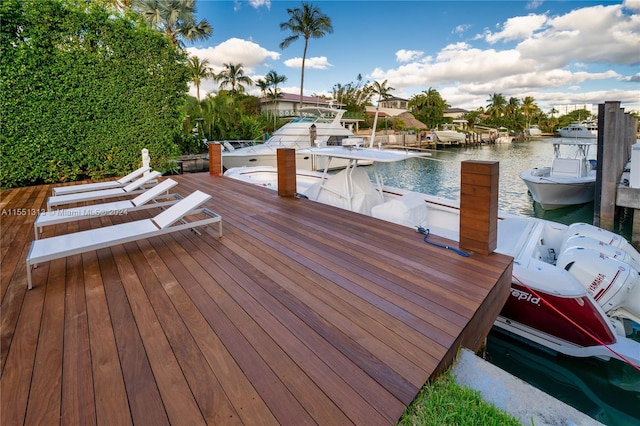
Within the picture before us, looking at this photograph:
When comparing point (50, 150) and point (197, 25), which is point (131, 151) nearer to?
point (50, 150)

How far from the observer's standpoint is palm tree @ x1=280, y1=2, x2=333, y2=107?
2719 cm

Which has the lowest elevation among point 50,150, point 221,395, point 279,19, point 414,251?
point 221,395

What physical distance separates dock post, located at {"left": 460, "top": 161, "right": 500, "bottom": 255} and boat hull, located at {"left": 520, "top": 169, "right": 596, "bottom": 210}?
339 inches

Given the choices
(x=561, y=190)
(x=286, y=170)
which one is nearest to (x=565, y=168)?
(x=561, y=190)

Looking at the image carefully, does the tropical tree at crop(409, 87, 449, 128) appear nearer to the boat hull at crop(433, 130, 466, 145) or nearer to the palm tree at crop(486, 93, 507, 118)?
the boat hull at crop(433, 130, 466, 145)

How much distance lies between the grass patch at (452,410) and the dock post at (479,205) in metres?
1.72

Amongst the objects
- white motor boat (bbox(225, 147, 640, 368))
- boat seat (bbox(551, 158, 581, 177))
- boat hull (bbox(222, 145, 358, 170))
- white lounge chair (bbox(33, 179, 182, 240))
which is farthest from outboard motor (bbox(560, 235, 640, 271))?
boat hull (bbox(222, 145, 358, 170))

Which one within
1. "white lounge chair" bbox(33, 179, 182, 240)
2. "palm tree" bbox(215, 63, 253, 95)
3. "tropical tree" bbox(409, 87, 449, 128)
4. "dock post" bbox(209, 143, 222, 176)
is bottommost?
"white lounge chair" bbox(33, 179, 182, 240)

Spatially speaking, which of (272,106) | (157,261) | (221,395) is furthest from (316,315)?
(272,106)

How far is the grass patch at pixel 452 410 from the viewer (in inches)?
51.9

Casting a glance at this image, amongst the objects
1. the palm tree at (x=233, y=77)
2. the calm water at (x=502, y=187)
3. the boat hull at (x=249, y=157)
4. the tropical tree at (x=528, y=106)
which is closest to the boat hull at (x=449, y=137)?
the calm water at (x=502, y=187)

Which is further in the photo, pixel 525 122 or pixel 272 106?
pixel 525 122

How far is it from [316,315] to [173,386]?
0.90 meters

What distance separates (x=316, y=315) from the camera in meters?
2.07
